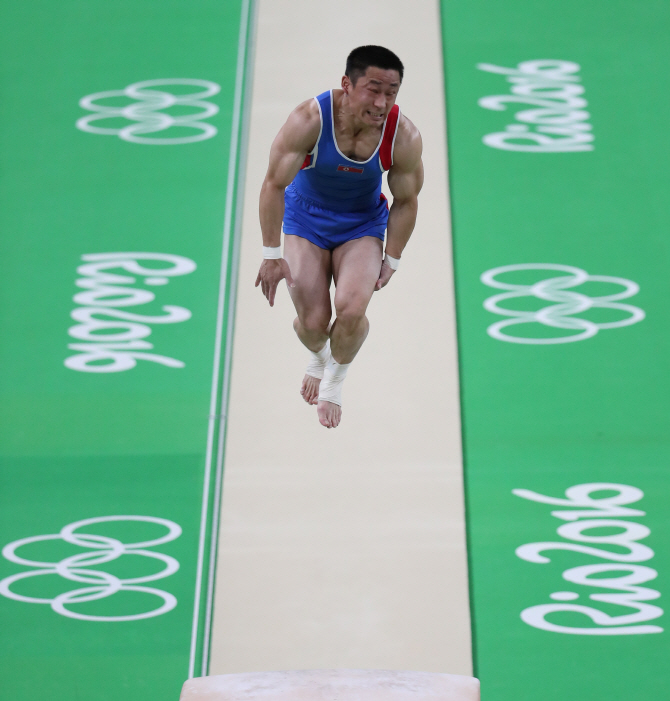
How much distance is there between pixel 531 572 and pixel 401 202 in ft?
8.06

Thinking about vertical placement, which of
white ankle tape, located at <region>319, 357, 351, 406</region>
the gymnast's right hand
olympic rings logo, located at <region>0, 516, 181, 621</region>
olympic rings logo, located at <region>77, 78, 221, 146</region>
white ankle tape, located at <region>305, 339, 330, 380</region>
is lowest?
olympic rings logo, located at <region>0, 516, 181, 621</region>

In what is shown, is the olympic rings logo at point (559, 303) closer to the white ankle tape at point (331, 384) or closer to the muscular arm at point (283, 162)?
the white ankle tape at point (331, 384)

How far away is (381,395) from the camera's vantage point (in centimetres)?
593

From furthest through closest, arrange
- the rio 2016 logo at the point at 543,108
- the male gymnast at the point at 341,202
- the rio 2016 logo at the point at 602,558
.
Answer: the rio 2016 logo at the point at 543,108
the rio 2016 logo at the point at 602,558
the male gymnast at the point at 341,202

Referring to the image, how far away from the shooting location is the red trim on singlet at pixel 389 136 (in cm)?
355

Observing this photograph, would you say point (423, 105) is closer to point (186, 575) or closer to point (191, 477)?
point (191, 477)

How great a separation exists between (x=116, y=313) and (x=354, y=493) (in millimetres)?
2049

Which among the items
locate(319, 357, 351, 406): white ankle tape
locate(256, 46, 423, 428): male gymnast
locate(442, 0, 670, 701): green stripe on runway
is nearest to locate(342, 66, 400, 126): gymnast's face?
locate(256, 46, 423, 428): male gymnast

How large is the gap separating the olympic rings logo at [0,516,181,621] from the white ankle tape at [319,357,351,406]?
157cm

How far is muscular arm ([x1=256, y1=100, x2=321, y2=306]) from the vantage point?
11.5ft

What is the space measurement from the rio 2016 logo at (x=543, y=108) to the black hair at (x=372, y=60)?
13.3 feet

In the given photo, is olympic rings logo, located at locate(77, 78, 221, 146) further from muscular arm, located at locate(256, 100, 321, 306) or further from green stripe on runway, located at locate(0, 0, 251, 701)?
muscular arm, located at locate(256, 100, 321, 306)

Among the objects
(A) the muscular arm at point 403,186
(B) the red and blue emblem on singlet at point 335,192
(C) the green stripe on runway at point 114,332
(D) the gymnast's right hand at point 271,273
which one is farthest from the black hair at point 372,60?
(C) the green stripe on runway at point 114,332

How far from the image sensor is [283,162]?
11.6ft
